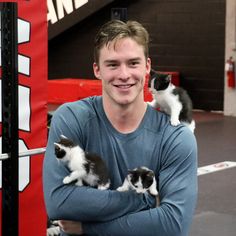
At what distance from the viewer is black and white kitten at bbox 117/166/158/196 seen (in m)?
2.04

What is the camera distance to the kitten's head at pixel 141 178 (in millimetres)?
2029

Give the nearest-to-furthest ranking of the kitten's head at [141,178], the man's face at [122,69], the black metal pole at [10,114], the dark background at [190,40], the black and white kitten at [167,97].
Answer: the kitten's head at [141,178], the man's face at [122,69], the black metal pole at [10,114], the black and white kitten at [167,97], the dark background at [190,40]

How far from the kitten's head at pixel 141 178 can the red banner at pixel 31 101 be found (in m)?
1.68

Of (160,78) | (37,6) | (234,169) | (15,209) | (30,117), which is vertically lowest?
(234,169)

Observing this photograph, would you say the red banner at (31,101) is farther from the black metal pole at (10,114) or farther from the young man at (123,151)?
the young man at (123,151)

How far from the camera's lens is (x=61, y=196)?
215cm

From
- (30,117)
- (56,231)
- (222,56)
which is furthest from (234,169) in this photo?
(222,56)

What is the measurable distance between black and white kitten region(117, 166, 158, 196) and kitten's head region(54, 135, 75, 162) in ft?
0.71

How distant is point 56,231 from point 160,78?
1.65 m

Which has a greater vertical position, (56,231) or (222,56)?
(222,56)

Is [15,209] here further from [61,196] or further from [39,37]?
[39,37]

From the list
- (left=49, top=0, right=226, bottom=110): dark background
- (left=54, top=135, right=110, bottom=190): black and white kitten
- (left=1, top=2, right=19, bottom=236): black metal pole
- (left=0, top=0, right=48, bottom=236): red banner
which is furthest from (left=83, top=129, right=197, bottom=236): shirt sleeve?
(left=49, top=0, right=226, bottom=110): dark background

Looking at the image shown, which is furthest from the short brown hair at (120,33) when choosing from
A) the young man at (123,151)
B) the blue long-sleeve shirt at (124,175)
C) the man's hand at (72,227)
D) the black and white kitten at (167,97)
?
the black and white kitten at (167,97)

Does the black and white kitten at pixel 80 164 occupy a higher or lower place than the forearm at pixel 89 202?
higher
